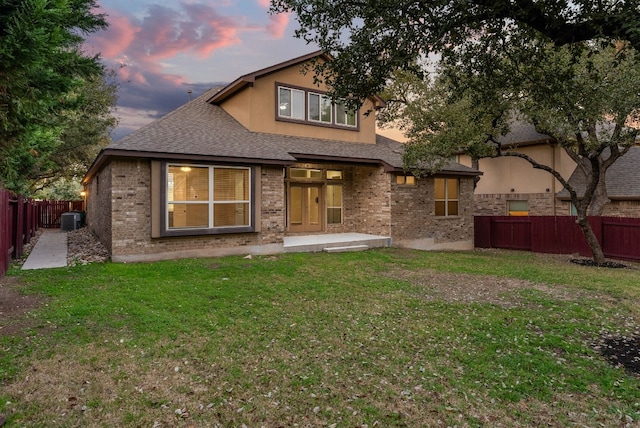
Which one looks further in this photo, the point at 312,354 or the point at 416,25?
the point at 416,25

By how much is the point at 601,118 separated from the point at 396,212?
21.6 feet

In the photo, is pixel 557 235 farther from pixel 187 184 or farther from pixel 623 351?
pixel 187 184

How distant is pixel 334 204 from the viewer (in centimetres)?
1495

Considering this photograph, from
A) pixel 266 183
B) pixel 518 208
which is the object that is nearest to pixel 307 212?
pixel 266 183

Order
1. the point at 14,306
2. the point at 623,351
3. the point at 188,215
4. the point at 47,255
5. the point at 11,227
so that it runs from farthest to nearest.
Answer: the point at 47,255
the point at 188,215
the point at 11,227
the point at 14,306
the point at 623,351

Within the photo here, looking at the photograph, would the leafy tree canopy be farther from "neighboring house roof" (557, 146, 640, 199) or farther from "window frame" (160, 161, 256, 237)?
"neighboring house roof" (557, 146, 640, 199)

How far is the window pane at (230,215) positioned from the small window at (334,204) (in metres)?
4.69

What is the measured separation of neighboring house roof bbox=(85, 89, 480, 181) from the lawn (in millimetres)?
3637

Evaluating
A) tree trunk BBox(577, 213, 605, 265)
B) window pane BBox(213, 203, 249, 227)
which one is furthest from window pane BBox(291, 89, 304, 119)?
tree trunk BBox(577, 213, 605, 265)

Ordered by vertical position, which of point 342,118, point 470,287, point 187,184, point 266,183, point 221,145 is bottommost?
point 470,287

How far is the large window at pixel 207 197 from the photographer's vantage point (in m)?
10.0

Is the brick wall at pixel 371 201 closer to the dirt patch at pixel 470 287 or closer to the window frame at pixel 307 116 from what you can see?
the window frame at pixel 307 116

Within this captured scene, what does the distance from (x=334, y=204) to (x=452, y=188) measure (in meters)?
5.09

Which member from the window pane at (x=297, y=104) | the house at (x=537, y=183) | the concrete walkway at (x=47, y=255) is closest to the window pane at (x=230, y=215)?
the concrete walkway at (x=47, y=255)
